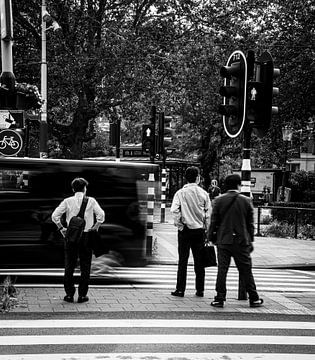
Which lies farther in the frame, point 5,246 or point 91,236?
point 5,246

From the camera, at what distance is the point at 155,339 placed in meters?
6.28

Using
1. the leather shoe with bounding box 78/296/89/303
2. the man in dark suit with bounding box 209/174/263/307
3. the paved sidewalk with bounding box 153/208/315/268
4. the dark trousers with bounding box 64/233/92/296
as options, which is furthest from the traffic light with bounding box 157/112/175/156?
the leather shoe with bounding box 78/296/89/303

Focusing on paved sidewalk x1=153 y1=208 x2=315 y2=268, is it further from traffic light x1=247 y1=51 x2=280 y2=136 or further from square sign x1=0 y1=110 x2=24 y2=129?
traffic light x1=247 y1=51 x2=280 y2=136

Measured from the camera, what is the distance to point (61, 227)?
829cm

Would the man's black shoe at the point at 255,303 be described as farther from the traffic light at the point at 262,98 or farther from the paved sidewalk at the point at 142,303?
the traffic light at the point at 262,98

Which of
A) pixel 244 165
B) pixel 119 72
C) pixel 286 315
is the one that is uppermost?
pixel 119 72

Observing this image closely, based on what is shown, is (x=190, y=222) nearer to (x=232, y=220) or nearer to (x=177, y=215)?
(x=177, y=215)

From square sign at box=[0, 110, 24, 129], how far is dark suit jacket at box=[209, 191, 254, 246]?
17.8 feet

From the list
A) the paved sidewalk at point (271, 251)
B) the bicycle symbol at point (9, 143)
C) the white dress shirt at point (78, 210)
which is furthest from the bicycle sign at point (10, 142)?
the white dress shirt at point (78, 210)

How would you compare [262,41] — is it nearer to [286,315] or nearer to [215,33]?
[215,33]

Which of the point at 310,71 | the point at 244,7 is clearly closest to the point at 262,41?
the point at 244,7

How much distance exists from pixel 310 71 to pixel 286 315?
1879 centimetres

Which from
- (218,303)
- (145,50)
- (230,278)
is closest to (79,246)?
(218,303)

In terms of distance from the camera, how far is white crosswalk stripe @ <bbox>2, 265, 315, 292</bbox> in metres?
10.0
